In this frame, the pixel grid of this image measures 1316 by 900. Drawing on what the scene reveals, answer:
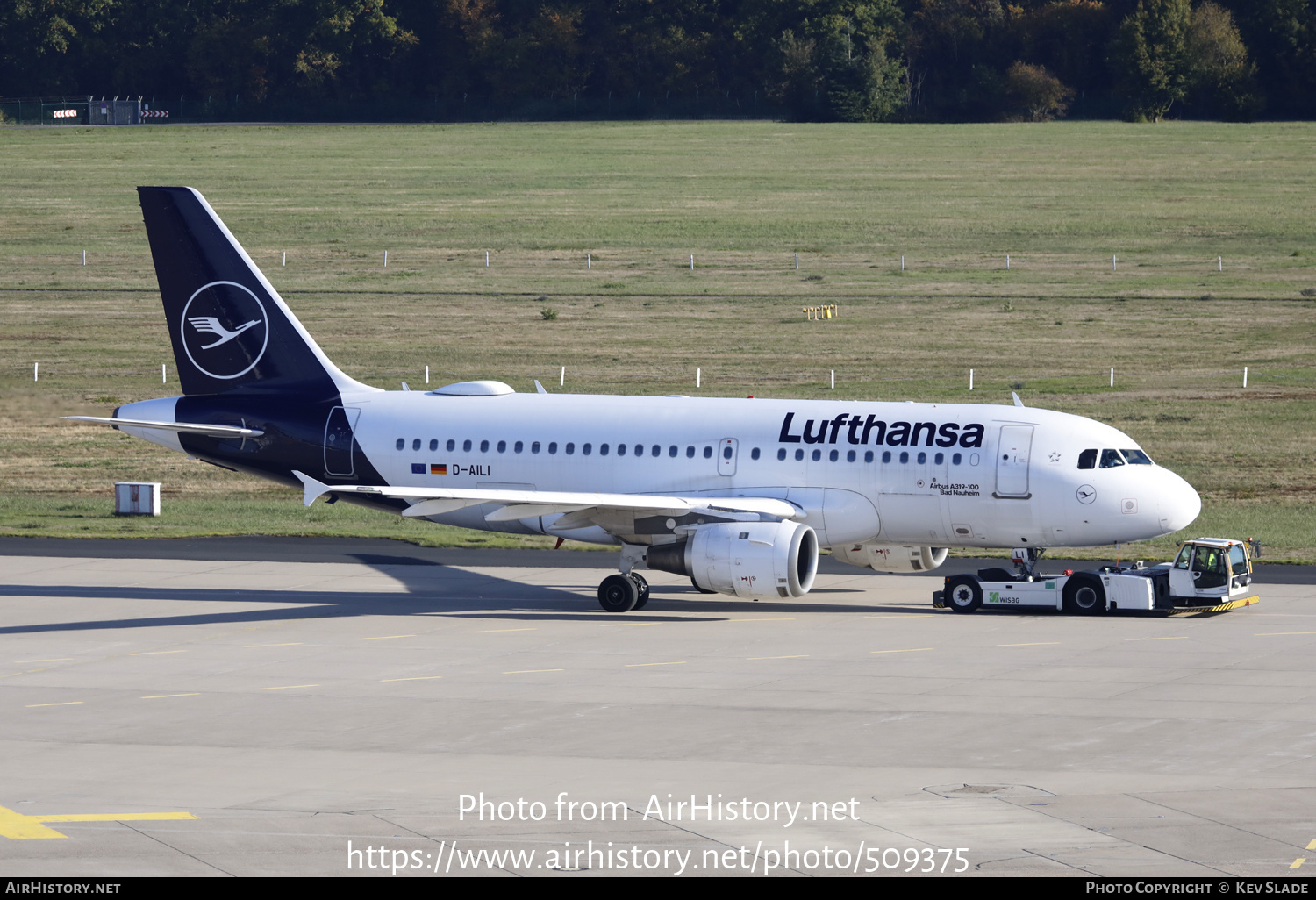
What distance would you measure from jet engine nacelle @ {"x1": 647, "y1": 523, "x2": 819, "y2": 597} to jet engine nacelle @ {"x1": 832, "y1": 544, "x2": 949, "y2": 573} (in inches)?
115

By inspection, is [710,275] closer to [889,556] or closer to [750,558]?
[889,556]

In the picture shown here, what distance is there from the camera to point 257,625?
38.6 m

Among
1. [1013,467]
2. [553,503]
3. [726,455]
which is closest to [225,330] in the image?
[553,503]

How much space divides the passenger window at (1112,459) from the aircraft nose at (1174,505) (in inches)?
41.0

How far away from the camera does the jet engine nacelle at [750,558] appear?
3759 centimetres

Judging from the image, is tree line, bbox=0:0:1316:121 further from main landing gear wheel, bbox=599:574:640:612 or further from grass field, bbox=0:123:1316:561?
main landing gear wheel, bbox=599:574:640:612

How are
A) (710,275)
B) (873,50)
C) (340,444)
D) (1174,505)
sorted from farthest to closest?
1. (873,50)
2. (710,275)
3. (340,444)
4. (1174,505)

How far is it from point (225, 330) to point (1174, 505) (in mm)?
23447

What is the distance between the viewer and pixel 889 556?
137 ft

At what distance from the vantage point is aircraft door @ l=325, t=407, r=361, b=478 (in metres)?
43.5

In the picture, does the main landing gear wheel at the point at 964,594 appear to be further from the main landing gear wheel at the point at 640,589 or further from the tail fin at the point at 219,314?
the tail fin at the point at 219,314

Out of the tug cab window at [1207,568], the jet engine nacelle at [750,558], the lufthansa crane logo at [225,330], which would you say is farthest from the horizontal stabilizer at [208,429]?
the tug cab window at [1207,568]

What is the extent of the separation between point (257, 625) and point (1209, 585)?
20757 millimetres
